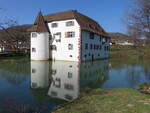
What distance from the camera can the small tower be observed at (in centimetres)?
2800

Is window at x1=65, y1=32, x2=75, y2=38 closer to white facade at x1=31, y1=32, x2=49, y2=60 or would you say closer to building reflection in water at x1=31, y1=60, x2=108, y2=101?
white facade at x1=31, y1=32, x2=49, y2=60

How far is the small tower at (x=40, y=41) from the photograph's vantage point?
28.0m

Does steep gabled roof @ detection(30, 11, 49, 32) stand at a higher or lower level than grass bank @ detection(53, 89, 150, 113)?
higher

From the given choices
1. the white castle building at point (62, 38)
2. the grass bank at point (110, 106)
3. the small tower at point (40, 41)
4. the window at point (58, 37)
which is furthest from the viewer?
the window at point (58, 37)

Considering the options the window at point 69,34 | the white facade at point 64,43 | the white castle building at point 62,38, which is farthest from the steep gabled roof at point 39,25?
the window at point 69,34

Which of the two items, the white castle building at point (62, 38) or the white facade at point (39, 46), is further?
the white facade at point (39, 46)

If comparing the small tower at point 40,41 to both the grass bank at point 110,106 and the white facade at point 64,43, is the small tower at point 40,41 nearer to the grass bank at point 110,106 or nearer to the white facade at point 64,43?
the white facade at point 64,43

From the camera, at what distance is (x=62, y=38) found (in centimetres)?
2812

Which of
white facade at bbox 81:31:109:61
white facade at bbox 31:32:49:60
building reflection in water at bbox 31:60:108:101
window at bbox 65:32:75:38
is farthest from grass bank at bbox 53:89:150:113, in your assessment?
white facade at bbox 31:32:49:60

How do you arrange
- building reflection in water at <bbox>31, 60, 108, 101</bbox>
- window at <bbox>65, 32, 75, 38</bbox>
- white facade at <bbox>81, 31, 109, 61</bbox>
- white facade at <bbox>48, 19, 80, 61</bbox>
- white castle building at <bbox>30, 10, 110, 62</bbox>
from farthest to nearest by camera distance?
white facade at <bbox>81, 31, 109, 61</bbox>, window at <bbox>65, 32, 75, 38</bbox>, white castle building at <bbox>30, 10, 110, 62</bbox>, white facade at <bbox>48, 19, 80, 61</bbox>, building reflection in water at <bbox>31, 60, 108, 101</bbox>

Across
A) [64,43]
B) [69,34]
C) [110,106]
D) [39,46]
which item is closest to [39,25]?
[39,46]

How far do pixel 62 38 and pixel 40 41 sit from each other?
4332 mm

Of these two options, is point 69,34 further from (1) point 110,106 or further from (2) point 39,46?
(1) point 110,106

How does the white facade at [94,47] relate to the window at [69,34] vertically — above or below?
below
